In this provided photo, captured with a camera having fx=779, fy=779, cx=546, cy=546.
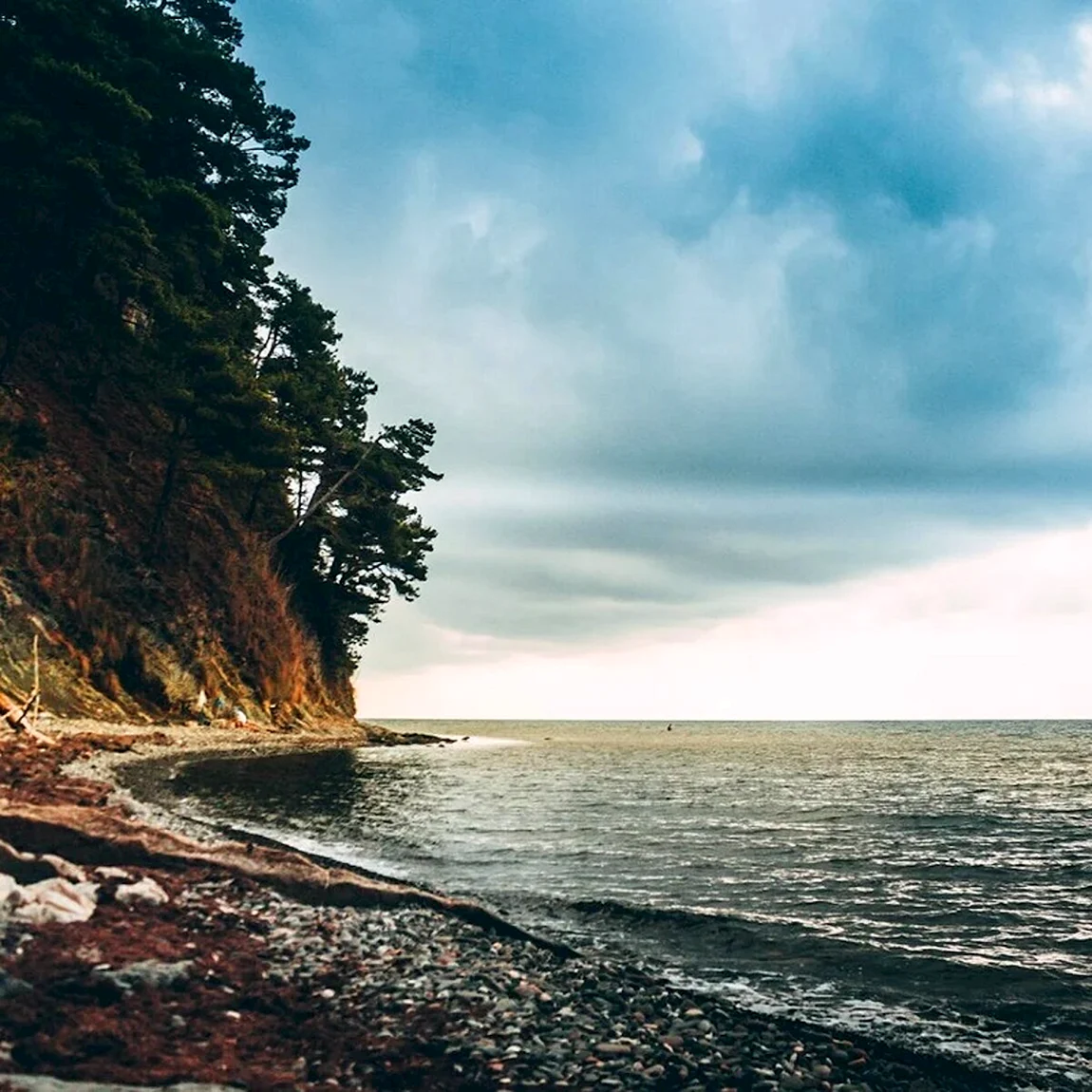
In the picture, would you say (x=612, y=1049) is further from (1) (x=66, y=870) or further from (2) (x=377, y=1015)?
(1) (x=66, y=870)

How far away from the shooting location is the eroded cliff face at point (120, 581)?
3503cm

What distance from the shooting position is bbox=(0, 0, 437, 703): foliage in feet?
120

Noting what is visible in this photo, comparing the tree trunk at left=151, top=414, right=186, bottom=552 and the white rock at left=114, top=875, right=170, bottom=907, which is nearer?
the white rock at left=114, top=875, right=170, bottom=907

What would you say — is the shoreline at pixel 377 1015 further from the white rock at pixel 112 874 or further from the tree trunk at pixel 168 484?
the tree trunk at pixel 168 484

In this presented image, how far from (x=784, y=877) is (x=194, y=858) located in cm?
1219

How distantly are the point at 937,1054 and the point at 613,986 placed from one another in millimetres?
3466

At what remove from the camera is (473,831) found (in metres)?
22.7

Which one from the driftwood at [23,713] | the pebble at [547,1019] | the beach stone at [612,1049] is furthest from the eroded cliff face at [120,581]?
the beach stone at [612,1049]

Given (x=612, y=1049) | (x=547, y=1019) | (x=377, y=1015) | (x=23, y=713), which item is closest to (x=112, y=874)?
(x=377, y=1015)

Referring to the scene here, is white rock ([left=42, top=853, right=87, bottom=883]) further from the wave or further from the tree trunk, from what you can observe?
the tree trunk

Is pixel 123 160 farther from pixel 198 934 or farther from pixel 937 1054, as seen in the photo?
pixel 937 1054

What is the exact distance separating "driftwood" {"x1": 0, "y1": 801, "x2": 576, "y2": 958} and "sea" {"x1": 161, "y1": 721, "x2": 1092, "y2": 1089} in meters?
1.91

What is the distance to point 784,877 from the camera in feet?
56.6

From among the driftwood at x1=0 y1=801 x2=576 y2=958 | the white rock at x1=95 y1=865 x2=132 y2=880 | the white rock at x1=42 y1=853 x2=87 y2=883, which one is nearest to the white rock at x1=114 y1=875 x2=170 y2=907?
the white rock at x1=95 y1=865 x2=132 y2=880
